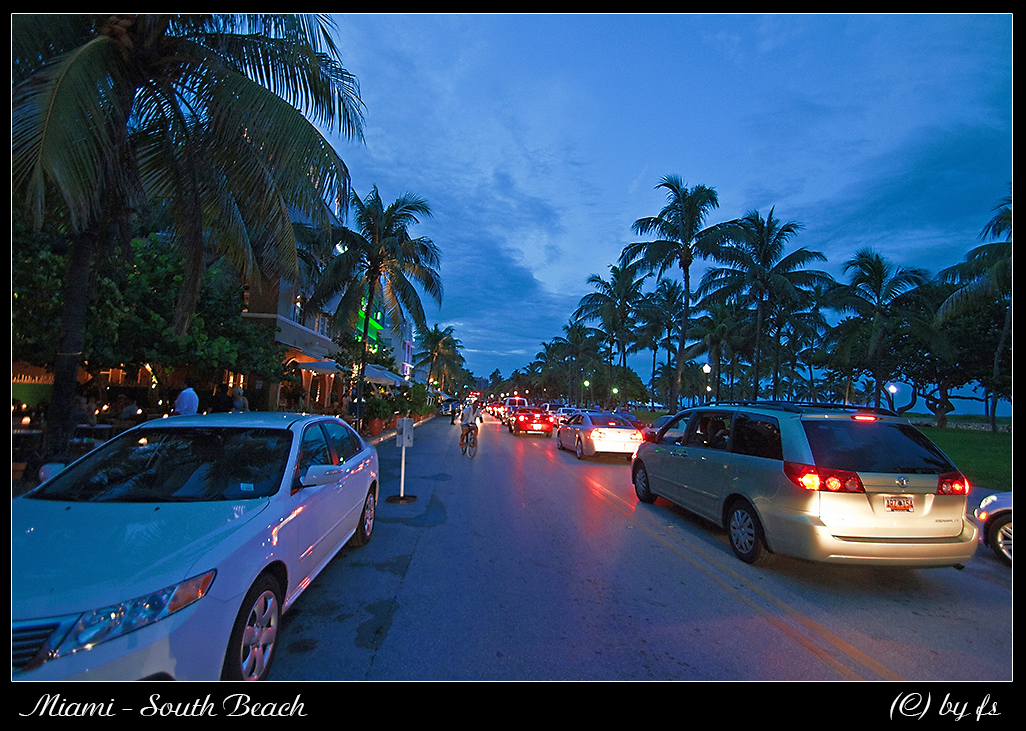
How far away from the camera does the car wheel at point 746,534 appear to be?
5.16 m

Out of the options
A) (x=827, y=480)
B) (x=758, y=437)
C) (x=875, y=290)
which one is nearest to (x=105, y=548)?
(x=827, y=480)

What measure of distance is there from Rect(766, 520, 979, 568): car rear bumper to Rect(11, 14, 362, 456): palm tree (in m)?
7.25

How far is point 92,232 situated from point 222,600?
625 cm

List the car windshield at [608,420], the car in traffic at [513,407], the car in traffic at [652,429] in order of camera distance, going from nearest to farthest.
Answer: the car in traffic at [652,429] < the car windshield at [608,420] < the car in traffic at [513,407]

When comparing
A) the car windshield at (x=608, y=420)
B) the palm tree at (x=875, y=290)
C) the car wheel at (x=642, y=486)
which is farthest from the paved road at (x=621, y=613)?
the palm tree at (x=875, y=290)

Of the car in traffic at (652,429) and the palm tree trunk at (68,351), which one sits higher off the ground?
the palm tree trunk at (68,351)

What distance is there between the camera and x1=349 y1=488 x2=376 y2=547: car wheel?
545 cm

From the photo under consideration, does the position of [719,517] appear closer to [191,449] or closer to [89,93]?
[191,449]

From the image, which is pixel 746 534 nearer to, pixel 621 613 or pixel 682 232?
pixel 621 613

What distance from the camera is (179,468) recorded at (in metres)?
3.73

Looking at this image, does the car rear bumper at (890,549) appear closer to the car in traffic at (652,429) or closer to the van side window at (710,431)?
the van side window at (710,431)

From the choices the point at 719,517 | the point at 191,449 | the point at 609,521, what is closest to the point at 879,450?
the point at 719,517

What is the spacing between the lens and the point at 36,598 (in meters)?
2.23

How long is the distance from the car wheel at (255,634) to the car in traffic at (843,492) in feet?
14.6
